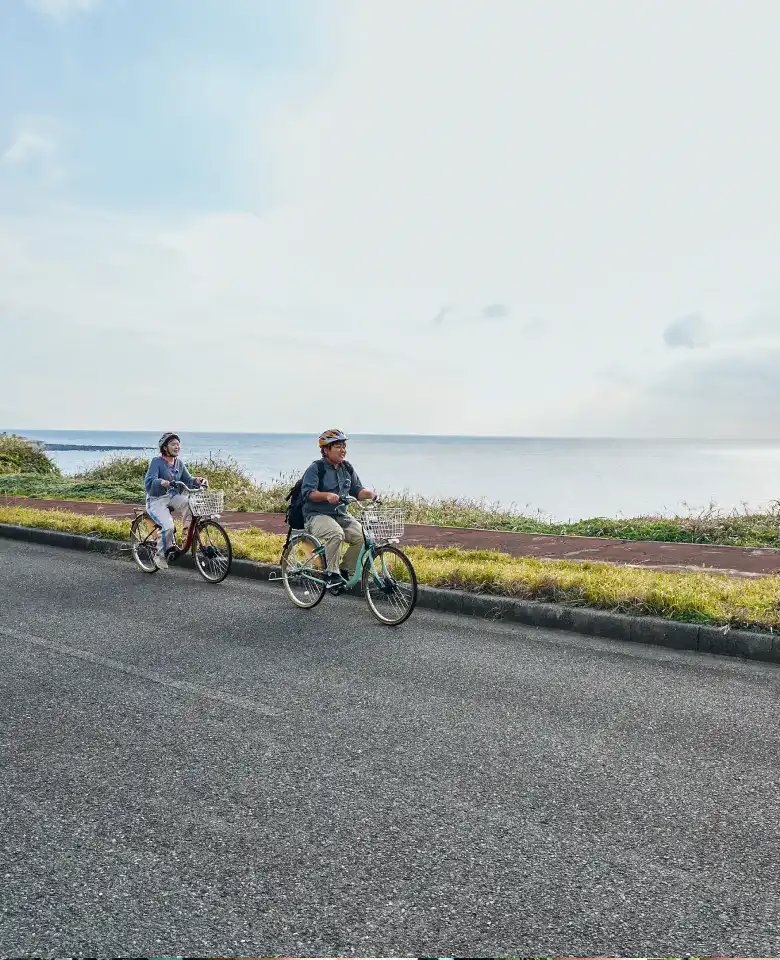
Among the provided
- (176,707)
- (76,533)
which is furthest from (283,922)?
(76,533)

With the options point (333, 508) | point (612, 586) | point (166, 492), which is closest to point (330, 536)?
point (333, 508)

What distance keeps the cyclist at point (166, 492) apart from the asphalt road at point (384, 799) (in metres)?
3.32

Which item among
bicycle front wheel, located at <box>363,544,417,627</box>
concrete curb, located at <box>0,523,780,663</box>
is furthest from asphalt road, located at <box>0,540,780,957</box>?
bicycle front wheel, located at <box>363,544,417,627</box>

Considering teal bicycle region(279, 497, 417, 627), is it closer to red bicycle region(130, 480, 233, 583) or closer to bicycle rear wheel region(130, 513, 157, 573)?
red bicycle region(130, 480, 233, 583)

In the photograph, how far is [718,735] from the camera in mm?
4598

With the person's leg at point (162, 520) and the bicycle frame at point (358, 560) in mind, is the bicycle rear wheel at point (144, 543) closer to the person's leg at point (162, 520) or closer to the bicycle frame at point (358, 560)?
the person's leg at point (162, 520)

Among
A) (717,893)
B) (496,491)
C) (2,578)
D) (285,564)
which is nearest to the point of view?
(717,893)

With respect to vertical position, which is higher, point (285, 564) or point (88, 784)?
point (285, 564)

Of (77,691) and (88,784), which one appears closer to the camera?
(88,784)

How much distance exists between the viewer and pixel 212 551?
9523mm

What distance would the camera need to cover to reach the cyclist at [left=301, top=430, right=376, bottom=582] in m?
7.95

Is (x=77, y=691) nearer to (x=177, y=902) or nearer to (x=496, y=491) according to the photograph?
(x=177, y=902)

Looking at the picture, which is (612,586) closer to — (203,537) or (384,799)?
(384,799)

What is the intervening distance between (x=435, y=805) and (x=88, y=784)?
1.63 meters
